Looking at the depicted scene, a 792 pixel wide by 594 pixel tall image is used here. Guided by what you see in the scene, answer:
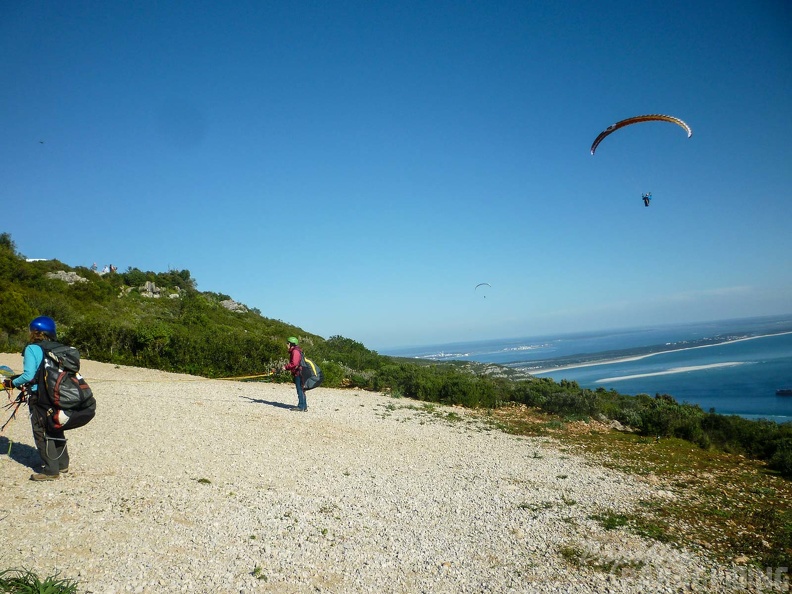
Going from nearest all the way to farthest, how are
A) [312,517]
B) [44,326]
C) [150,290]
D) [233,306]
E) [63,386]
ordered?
[63,386]
[44,326]
[312,517]
[150,290]
[233,306]

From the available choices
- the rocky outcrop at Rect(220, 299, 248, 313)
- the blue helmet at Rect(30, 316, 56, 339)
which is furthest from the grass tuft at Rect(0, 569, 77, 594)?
the rocky outcrop at Rect(220, 299, 248, 313)

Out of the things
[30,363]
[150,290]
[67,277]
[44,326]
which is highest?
[67,277]

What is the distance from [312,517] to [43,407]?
12.3ft

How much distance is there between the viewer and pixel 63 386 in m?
5.77

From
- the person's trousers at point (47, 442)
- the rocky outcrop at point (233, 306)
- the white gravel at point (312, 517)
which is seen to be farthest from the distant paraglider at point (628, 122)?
the rocky outcrop at point (233, 306)

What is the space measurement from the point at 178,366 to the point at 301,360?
10874mm

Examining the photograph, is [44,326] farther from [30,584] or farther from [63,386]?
[30,584]

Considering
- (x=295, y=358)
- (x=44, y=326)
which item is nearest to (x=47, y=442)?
(x=44, y=326)

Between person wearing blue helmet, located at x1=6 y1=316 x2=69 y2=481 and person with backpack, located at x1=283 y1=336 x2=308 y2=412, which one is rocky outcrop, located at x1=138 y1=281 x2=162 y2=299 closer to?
person with backpack, located at x1=283 y1=336 x2=308 y2=412

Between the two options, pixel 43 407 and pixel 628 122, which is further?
pixel 628 122

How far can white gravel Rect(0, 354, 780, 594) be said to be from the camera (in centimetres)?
478

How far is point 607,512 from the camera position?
7227 mm

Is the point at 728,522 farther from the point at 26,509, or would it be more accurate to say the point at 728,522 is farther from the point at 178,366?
the point at 178,366

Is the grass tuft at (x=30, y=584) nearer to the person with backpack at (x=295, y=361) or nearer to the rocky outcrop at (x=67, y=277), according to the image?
the person with backpack at (x=295, y=361)
